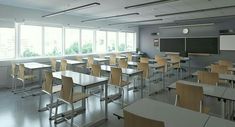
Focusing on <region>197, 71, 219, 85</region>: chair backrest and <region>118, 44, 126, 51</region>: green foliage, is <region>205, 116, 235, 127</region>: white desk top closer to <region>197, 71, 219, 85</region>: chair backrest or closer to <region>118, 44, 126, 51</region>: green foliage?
<region>197, 71, 219, 85</region>: chair backrest

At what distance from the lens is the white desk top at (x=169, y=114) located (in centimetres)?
158

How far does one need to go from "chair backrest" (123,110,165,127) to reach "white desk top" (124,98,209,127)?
266 mm

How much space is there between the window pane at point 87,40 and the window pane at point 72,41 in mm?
372

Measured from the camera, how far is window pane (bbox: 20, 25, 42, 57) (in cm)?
679

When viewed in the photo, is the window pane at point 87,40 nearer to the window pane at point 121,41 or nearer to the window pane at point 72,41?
the window pane at point 72,41

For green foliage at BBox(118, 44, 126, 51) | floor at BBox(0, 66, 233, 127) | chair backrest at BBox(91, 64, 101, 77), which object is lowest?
floor at BBox(0, 66, 233, 127)

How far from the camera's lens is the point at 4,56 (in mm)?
6281

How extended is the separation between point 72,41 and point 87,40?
959 mm

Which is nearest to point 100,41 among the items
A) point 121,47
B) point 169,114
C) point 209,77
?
point 121,47

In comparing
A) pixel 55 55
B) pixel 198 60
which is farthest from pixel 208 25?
pixel 55 55

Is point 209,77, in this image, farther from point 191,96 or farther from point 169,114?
point 169,114

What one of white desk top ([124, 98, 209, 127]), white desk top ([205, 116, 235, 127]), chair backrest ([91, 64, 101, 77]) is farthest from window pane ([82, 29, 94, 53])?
white desk top ([205, 116, 235, 127])

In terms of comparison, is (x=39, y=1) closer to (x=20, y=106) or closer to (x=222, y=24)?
(x=20, y=106)

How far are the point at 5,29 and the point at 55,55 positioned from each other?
2.20 meters
